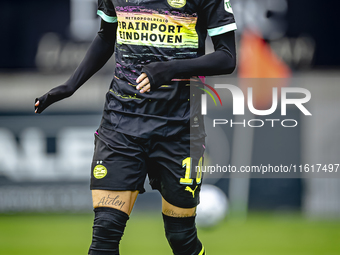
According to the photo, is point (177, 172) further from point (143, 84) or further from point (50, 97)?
point (50, 97)

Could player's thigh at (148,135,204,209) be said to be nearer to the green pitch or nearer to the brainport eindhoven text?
the green pitch

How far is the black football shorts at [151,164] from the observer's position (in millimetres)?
2363

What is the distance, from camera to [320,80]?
5.93 m

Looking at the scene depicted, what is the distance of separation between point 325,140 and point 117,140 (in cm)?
417

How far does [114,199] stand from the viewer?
2.33m

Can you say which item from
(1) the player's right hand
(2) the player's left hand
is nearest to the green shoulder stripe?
(2) the player's left hand

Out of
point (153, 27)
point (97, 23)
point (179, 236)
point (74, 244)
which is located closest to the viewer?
point (153, 27)

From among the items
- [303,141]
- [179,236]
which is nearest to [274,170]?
[303,141]

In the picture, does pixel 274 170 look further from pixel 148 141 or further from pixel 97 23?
pixel 148 141

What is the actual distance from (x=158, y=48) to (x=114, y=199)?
2.51ft

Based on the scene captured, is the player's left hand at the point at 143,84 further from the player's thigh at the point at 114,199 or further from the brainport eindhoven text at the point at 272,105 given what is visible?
the brainport eindhoven text at the point at 272,105

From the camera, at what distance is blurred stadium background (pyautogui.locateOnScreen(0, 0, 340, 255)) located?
585 centimetres

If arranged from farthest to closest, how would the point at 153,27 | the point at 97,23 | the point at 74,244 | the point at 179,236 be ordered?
the point at 97,23
the point at 74,244
the point at 179,236
the point at 153,27

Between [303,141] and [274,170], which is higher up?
[303,141]
